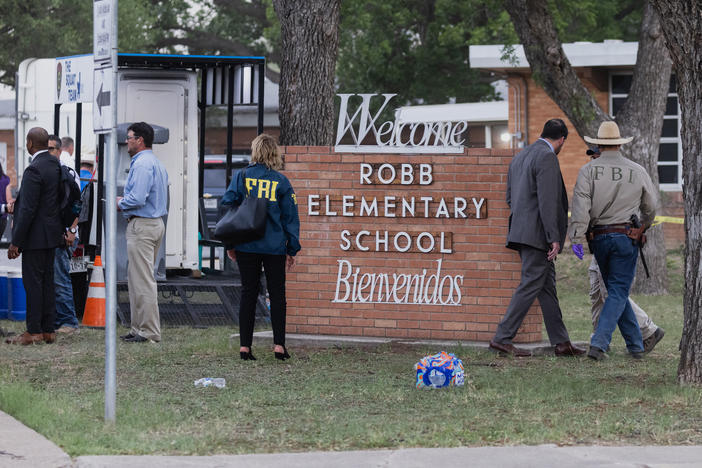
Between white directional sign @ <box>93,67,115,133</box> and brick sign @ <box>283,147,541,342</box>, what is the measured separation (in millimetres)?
3896

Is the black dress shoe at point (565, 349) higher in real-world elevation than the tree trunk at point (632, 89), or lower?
lower

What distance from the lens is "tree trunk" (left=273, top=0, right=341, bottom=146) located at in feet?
37.7

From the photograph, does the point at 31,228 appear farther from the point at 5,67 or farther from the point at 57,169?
the point at 5,67

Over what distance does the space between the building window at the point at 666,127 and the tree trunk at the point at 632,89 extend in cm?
668

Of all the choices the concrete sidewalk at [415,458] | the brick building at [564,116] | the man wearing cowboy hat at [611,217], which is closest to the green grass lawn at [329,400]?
the concrete sidewalk at [415,458]

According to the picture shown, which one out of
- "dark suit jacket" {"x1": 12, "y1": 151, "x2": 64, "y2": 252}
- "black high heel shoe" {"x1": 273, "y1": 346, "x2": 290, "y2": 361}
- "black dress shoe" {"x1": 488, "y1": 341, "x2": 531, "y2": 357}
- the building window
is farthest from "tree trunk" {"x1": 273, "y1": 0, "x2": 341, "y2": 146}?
the building window

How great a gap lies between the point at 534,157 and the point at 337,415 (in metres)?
3.37

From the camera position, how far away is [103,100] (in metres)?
6.33

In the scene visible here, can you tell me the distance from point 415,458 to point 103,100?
2598 millimetres

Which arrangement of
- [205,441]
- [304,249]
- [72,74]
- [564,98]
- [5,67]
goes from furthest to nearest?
[5,67] → [564,98] → [304,249] → [72,74] → [205,441]

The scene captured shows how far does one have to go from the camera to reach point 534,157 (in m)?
9.29

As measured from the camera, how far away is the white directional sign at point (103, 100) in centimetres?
627

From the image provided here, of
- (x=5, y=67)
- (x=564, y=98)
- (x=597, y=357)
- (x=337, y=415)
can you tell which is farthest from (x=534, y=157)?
(x=5, y=67)

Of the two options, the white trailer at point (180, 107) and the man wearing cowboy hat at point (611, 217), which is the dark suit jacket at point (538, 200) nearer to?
the man wearing cowboy hat at point (611, 217)
